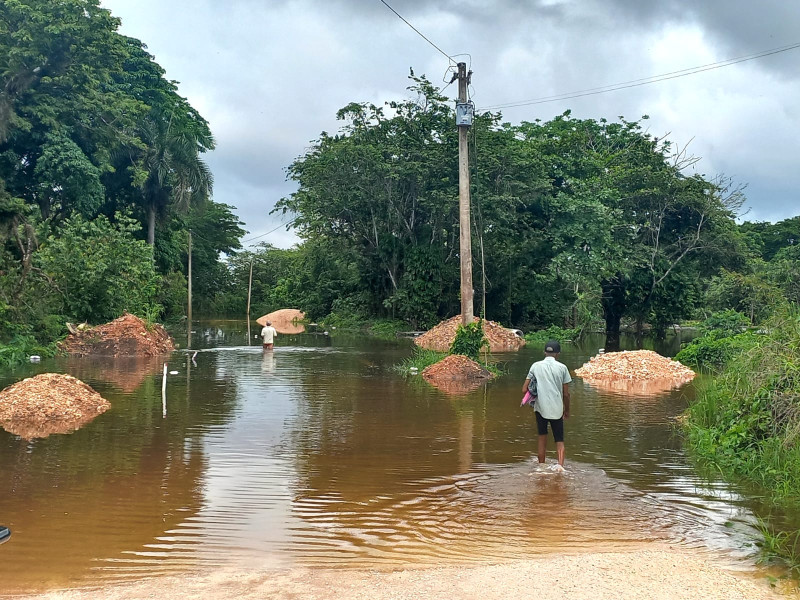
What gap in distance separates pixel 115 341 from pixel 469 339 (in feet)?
41.7

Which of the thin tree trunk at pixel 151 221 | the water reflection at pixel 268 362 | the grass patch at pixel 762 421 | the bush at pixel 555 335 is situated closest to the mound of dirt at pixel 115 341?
the water reflection at pixel 268 362

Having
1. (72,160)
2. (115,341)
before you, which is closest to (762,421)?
(115,341)

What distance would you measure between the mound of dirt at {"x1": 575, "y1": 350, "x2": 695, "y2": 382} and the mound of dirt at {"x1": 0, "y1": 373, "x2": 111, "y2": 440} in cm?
1193

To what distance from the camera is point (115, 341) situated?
80.1 ft

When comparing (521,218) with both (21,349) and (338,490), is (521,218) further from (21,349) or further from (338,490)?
(338,490)

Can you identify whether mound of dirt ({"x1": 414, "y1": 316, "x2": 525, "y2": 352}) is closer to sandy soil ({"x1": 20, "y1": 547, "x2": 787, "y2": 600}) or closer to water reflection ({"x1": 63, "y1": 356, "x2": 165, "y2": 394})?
water reflection ({"x1": 63, "y1": 356, "x2": 165, "y2": 394})

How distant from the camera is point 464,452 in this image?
9.73 m

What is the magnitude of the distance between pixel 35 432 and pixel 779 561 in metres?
9.84

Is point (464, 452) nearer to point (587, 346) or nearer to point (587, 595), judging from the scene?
point (587, 595)

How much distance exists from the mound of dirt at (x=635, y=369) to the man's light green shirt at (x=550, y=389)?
33.3 feet

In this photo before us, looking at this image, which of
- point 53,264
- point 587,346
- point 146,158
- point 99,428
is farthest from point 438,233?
point 99,428

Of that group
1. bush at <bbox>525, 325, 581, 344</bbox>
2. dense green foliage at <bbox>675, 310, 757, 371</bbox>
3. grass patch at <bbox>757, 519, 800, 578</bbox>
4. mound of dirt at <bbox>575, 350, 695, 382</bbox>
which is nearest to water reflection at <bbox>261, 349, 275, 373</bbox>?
mound of dirt at <bbox>575, 350, 695, 382</bbox>

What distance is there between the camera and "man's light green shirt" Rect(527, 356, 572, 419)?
8750mm

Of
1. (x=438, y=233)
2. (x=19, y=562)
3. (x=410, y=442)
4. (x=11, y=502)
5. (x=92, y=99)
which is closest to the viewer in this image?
(x=19, y=562)
